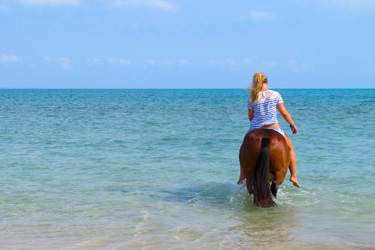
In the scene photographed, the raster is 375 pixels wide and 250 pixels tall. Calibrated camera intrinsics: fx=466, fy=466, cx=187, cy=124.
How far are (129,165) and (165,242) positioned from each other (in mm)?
5063

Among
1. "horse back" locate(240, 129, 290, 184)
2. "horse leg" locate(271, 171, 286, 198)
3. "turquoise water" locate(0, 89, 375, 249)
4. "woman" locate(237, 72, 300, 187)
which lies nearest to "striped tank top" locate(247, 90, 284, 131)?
"woman" locate(237, 72, 300, 187)

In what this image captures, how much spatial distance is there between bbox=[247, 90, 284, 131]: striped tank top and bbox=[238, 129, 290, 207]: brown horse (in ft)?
0.64

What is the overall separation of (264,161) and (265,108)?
76cm

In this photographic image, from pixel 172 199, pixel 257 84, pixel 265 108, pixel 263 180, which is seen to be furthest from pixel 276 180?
pixel 172 199

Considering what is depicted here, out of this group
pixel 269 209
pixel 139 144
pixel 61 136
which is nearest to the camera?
pixel 269 209

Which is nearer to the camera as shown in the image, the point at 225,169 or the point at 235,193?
the point at 235,193

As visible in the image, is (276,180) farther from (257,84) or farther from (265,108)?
(257,84)

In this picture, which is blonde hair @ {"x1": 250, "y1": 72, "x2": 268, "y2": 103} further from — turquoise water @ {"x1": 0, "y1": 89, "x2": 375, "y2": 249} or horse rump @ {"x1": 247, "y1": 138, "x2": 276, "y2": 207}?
turquoise water @ {"x1": 0, "y1": 89, "x2": 375, "y2": 249}

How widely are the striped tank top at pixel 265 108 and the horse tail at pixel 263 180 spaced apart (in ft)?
1.31

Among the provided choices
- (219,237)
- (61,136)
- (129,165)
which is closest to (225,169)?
(129,165)

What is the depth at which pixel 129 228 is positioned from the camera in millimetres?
5637

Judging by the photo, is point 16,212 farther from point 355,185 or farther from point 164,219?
point 355,185

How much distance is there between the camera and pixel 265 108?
643cm

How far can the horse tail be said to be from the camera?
6.16m
